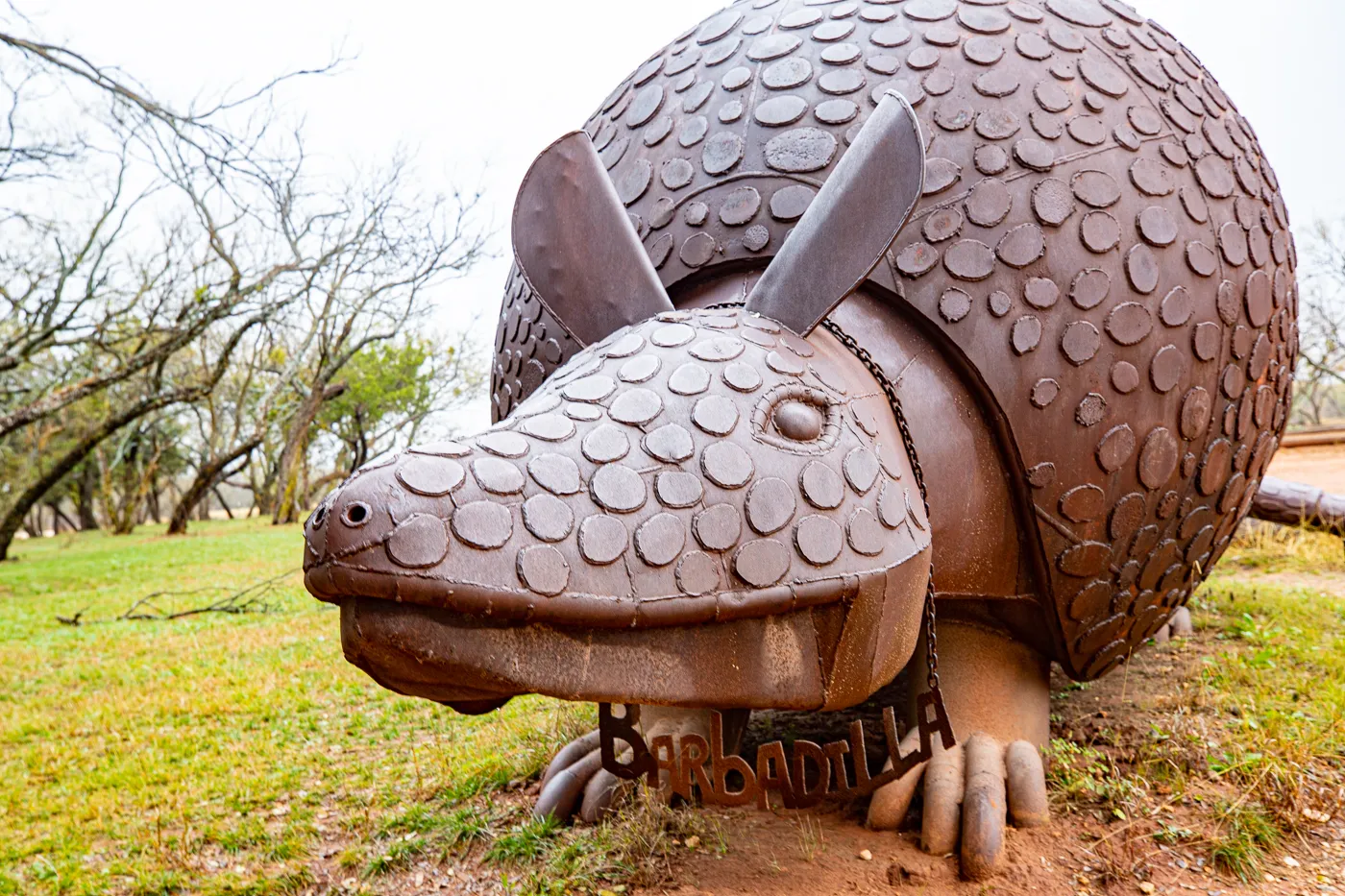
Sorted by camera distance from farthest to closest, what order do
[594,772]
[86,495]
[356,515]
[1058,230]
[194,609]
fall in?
[86,495] < [194,609] < [594,772] < [1058,230] < [356,515]

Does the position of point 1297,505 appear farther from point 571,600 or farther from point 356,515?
point 356,515

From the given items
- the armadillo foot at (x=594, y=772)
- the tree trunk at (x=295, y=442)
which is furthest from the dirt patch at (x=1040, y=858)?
the tree trunk at (x=295, y=442)

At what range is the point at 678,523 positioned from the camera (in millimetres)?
1450

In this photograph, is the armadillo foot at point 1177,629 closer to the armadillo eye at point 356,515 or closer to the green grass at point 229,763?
the green grass at point 229,763

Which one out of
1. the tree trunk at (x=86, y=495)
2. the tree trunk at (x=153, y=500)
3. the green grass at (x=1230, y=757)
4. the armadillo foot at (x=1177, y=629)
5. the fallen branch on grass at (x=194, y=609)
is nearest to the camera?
the green grass at (x=1230, y=757)

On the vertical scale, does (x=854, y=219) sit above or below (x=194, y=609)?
above

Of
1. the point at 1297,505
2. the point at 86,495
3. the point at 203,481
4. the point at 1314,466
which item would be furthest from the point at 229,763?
the point at 86,495

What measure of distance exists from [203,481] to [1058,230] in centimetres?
1990

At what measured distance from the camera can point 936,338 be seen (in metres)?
2.12

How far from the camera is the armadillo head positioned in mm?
1334

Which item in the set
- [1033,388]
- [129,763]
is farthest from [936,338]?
[129,763]

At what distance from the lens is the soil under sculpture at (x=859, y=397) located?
1.40 meters

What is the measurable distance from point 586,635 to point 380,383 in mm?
27991

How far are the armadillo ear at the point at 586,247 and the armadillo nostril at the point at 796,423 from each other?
40 centimetres
